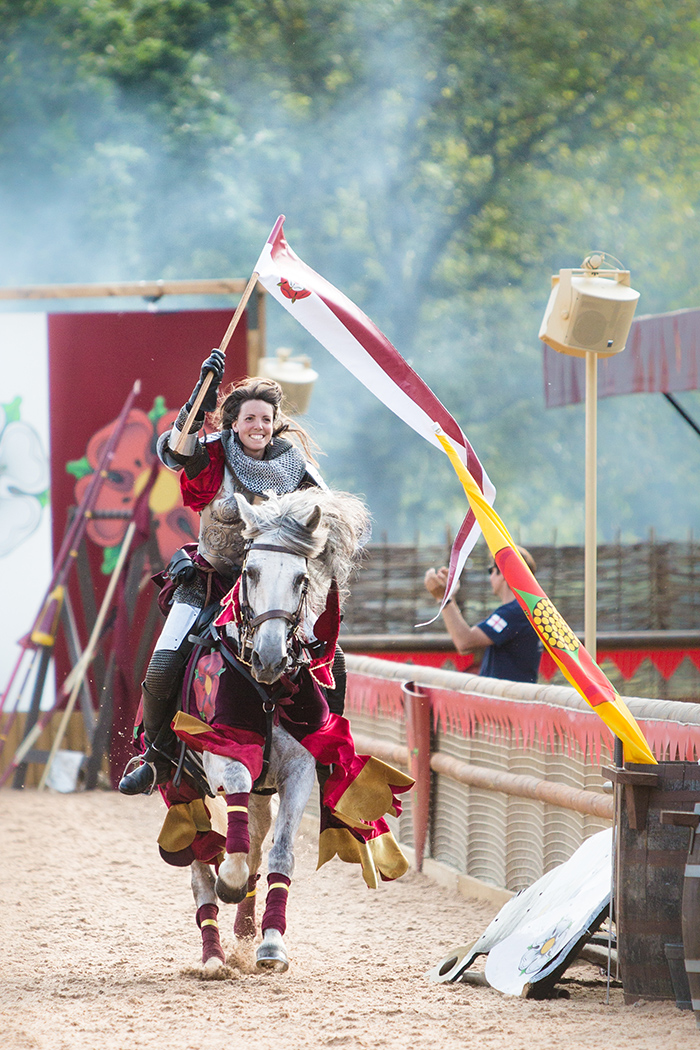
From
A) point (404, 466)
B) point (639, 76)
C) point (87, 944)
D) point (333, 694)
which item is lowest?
point (87, 944)

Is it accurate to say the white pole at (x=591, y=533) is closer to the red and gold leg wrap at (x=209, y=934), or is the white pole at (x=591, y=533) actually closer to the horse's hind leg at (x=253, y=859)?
the horse's hind leg at (x=253, y=859)

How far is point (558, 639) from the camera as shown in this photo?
4.12 metres

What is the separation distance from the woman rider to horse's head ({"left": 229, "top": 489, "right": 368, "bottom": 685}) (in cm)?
30

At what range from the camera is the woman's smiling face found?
4770 millimetres

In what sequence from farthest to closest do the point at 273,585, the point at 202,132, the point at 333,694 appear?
the point at 202,132, the point at 333,694, the point at 273,585

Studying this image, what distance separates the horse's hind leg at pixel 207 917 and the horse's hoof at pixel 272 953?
9.9 inches

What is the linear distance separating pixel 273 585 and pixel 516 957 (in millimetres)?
1534

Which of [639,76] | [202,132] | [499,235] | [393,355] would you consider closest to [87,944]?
[393,355]

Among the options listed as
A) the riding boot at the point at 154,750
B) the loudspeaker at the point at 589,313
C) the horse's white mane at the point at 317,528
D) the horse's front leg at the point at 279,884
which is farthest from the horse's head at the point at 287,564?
the loudspeaker at the point at 589,313

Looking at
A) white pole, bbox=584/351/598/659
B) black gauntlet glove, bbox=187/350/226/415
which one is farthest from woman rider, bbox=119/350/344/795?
white pole, bbox=584/351/598/659

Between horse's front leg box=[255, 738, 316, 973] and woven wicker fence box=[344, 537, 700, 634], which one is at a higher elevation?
woven wicker fence box=[344, 537, 700, 634]

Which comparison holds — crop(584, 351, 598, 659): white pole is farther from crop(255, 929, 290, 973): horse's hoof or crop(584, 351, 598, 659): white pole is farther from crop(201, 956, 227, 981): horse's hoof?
crop(201, 956, 227, 981): horse's hoof

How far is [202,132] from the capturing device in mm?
24312

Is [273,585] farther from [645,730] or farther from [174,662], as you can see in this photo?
[645,730]
